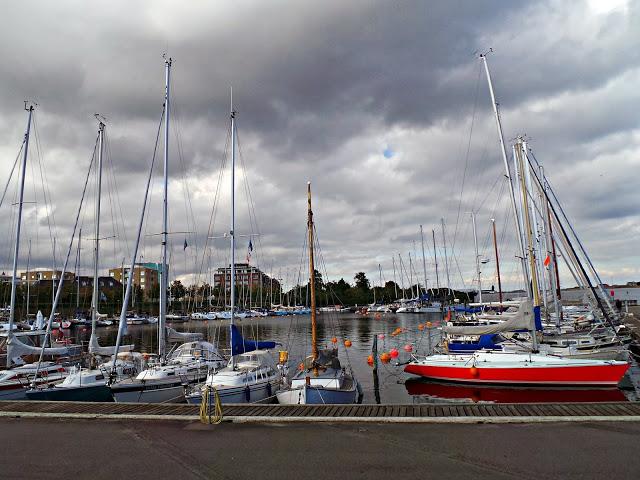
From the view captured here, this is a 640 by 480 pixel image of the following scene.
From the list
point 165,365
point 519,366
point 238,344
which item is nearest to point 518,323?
point 519,366

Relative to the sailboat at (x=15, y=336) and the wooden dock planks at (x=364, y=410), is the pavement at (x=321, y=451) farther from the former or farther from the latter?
the sailboat at (x=15, y=336)

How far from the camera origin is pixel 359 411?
1333 cm

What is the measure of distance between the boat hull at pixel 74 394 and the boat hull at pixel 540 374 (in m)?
17.8

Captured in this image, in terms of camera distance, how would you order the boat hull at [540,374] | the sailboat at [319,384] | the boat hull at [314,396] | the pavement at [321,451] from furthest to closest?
the boat hull at [540,374] → the sailboat at [319,384] → the boat hull at [314,396] → the pavement at [321,451]

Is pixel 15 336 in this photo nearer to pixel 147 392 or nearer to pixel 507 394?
pixel 147 392

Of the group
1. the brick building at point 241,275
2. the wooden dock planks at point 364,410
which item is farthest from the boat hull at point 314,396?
the brick building at point 241,275

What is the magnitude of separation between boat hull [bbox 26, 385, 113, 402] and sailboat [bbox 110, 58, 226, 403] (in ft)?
1.51

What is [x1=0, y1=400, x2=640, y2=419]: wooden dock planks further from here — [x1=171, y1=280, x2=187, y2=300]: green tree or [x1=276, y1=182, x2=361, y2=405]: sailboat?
[x1=171, y1=280, x2=187, y2=300]: green tree

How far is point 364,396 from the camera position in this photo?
25.0 metres

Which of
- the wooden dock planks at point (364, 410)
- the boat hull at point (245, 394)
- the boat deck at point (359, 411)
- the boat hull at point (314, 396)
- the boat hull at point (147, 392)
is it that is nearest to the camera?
the boat deck at point (359, 411)

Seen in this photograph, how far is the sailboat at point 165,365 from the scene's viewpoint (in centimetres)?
2145

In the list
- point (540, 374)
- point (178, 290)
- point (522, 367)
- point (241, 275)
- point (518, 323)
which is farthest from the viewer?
point (178, 290)

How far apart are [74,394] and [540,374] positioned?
898 inches

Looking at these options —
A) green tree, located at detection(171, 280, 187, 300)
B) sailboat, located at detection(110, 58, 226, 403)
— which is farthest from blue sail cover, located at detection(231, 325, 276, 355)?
green tree, located at detection(171, 280, 187, 300)
